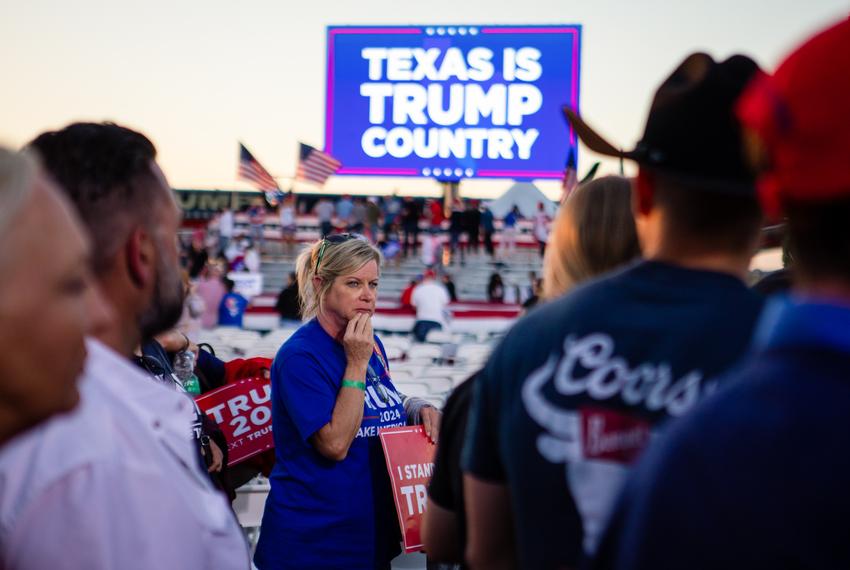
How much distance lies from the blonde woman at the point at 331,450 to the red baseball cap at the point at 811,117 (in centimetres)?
203

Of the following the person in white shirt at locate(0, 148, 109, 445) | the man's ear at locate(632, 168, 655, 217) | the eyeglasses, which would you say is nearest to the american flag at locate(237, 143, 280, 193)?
the eyeglasses

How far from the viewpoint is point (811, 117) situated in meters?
0.73

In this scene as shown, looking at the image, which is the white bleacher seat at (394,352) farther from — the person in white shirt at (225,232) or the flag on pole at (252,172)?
the person in white shirt at (225,232)

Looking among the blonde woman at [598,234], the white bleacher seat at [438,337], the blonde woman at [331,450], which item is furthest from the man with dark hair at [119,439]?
the white bleacher seat at [438,337]

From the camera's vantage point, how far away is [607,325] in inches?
44.8

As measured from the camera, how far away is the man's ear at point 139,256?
4.38ft

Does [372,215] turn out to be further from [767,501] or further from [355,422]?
[767,501]

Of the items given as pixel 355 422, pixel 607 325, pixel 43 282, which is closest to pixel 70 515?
pixel 43 282

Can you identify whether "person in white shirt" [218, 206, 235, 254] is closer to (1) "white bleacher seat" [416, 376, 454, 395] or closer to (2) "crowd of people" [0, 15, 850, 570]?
(1) "white bleacher seat" [416, 376, 454, 395]

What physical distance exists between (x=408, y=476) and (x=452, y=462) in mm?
1150

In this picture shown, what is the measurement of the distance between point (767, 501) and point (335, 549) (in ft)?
7.05

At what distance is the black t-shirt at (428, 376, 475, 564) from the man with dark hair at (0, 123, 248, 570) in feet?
1.38

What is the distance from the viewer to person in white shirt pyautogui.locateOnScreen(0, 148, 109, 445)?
87cm

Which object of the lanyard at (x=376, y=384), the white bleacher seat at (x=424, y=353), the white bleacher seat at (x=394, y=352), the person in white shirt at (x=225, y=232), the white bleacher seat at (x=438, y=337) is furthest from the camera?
the person in white shirt at (x=225, y=232)
